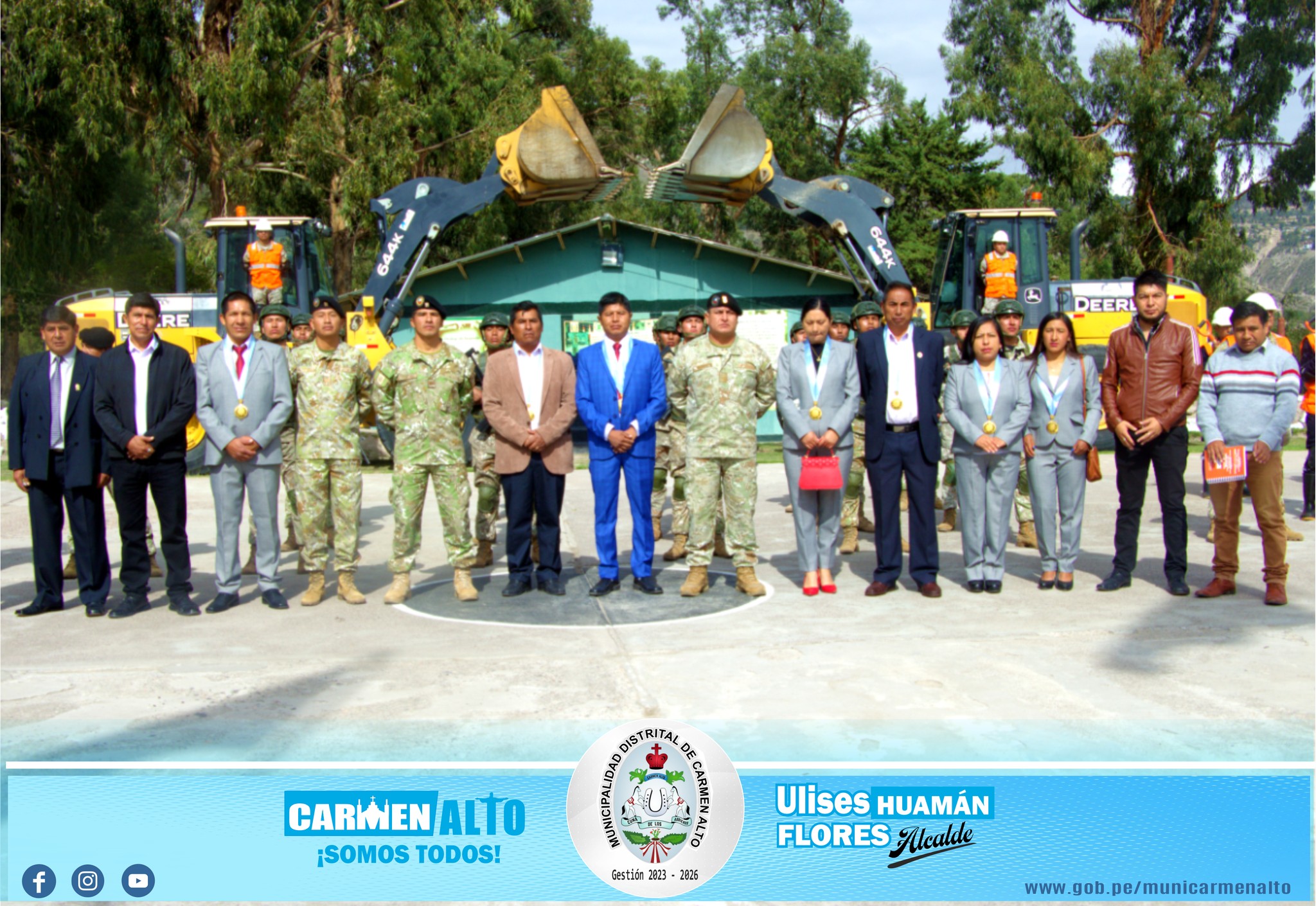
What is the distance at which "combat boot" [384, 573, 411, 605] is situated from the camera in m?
6.78

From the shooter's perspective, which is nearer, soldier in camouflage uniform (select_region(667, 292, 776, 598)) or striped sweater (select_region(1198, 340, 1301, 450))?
striped sweater (select_region(1198, 340, 1301, 450))

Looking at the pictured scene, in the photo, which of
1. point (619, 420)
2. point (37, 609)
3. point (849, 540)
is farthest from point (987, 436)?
point (37, 609)

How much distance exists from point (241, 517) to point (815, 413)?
346cm

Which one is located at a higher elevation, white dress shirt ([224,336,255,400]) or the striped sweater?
white dress shirt ([224,336,255,400])

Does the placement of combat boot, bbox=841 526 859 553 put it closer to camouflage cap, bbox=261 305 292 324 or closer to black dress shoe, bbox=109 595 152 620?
camouflage cap, bbox=261 305 292 324

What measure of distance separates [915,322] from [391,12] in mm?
17921

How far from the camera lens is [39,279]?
27.1 m

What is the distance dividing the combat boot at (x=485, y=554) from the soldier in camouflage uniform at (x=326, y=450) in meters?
1.29

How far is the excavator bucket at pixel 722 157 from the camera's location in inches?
428

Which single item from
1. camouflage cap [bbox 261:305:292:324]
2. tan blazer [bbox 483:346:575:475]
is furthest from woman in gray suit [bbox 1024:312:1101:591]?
camouflage cap [bbox 261:305:292:324]

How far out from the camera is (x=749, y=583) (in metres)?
6.89

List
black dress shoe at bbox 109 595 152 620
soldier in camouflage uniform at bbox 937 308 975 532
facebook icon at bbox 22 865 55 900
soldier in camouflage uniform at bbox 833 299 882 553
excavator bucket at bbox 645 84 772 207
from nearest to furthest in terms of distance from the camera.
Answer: facebook icon at bbox 22 865 55 900, black dress shoe at bbox 109 595 152 620, soldier in camouflage uniform at bbox 833 299 882 553, soldier in camouflage uniform at bbox 937 308 975 532, excavator bucket at bbox 645 84 772 207

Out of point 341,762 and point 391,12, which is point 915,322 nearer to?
point 341,762

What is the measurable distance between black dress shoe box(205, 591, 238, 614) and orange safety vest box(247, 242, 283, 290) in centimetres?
831
